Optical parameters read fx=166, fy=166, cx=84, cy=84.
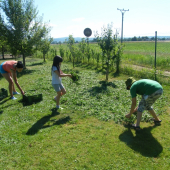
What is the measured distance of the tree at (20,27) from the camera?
507 inches

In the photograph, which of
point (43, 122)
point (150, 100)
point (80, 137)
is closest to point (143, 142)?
point (150, 100)

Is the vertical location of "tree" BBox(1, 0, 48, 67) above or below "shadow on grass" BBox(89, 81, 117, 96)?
above

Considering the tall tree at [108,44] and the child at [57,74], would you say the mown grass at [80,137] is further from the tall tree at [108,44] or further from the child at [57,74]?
the tall tree at [108,44]

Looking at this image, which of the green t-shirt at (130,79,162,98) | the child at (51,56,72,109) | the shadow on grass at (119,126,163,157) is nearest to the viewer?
the shadow on grass at (119,126,163,157)

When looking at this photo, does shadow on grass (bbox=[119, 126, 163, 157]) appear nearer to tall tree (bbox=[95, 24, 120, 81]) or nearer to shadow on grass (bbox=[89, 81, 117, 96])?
shadow on grass (bbox=[89, 81, 117, 96])

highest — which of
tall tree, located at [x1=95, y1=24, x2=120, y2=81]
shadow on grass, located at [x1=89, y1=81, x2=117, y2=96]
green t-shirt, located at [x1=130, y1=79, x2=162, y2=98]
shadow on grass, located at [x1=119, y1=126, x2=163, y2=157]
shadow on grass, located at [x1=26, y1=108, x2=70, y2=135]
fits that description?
tall tree, located at [x1=95, y1=24, x2=120, y2=81]

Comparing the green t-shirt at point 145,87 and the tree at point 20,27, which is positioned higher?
the tree at point 20,27

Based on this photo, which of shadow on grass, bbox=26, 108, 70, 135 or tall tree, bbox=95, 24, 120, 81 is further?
tall tree, bbox=95, 24, 120, 81

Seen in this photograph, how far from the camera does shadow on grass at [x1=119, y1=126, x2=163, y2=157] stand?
11.1 feet

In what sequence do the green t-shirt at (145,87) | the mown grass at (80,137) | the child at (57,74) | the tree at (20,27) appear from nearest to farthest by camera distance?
the mown grass at (80,137) → the green t-shirt at (145,87) → the child at (57,74) → the tree at (20,27)

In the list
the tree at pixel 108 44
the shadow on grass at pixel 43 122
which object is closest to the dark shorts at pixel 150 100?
the shadow on grass at pixel 43 122

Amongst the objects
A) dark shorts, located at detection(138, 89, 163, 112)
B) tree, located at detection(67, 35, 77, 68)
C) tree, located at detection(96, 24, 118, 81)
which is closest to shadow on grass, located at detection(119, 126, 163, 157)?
dark shorts, located at detection(138, 89, 163, 112)

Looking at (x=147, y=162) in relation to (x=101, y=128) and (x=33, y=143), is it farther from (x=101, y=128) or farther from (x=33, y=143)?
(x=33, y=143)

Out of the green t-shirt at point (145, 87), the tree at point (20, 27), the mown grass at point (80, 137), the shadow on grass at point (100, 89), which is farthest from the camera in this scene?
the tree at point (20, 27)
